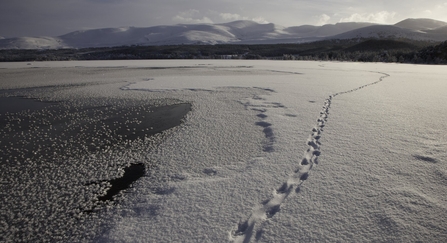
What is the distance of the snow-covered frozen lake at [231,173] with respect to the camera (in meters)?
1.57

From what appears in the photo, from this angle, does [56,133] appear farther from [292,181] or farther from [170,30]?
[170,30]

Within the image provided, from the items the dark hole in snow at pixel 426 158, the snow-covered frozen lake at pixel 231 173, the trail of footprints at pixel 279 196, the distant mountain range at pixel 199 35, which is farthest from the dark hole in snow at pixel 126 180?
the distant mountain range at pixel 199 35

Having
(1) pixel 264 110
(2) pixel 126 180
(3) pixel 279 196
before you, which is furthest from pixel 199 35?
(3) pixel 279 196

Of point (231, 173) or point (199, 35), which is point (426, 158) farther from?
point (199, 35)

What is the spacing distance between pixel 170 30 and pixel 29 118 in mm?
85198

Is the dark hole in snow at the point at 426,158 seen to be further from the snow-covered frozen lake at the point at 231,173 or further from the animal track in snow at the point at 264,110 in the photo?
the animal track in snow at the point at 264,110

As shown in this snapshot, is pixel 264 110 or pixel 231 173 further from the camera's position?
pixel 264 110


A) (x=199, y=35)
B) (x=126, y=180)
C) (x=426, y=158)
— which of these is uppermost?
(x=199, y=35)

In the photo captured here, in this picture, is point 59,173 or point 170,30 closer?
point 59,173

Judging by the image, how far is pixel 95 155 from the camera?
2666 mm

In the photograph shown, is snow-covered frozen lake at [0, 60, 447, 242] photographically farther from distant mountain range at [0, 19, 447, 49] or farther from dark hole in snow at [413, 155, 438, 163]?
distant mountain range at [0, 19, 447, 49]

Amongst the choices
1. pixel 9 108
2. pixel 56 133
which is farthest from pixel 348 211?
pixel 9 108

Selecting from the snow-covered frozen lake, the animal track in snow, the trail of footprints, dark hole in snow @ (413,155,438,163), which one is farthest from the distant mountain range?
dark hole in snow @ (413,155,438,163)

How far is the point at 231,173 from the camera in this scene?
2.22 metres
